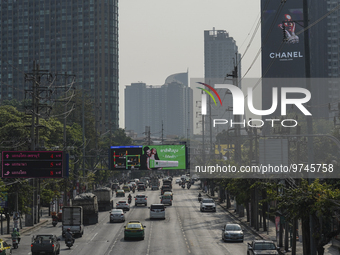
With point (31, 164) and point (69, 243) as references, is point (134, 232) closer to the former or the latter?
point (69, 243)

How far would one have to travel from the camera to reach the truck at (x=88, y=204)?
181ft

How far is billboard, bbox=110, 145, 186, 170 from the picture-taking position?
233 ft

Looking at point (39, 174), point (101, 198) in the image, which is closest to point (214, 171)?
point (101, 198)

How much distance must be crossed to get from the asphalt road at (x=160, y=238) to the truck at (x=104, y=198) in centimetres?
439

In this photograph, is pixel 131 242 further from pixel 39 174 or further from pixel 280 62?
pixel 280 62

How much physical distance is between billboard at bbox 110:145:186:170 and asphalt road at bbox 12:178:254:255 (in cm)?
627

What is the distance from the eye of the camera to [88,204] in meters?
56.6

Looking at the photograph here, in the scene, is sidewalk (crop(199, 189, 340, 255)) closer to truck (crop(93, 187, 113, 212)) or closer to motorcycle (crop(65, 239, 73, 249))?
motorcycle (crop(65, 239, 73, 249))

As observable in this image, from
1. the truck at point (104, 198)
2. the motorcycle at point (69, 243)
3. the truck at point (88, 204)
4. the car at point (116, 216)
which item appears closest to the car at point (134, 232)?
the motorcycle at point (69, 243)

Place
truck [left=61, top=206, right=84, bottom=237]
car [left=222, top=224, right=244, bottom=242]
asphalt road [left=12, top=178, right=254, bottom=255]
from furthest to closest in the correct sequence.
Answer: truck [left=61, top=206, right=84, bottom=237]
car [left=222, top=224, right=244, bottom=242]
asphalt road [left=12, top=178, right=254, bottom=255]

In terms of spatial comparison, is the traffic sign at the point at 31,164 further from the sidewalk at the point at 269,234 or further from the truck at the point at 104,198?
the truck at the point at 104,198

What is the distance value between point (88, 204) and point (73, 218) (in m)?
8.97

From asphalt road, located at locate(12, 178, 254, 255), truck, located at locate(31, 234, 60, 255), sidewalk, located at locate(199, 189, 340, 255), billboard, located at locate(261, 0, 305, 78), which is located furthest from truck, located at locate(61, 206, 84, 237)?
billboard, located at locate(261, 0, 305, 78)

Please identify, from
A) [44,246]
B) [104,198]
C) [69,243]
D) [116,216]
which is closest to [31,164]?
[69,243]
